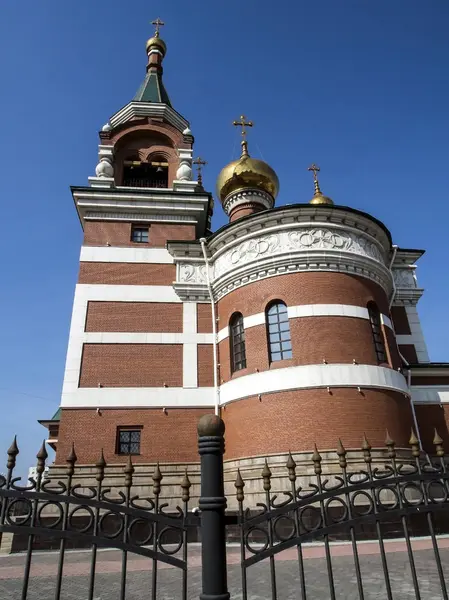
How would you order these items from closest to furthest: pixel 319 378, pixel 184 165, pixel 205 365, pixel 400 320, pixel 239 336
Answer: pixel 319 378, pixel 239 336, pixel 205 365, pixel 400 320, pixel 184 165

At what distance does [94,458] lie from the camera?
11.6 m

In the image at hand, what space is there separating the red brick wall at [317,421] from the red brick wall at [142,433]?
1.63 metres

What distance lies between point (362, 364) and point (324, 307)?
69.2 inches

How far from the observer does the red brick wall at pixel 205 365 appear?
507 inches

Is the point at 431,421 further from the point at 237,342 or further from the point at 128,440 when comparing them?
the point at 128,440

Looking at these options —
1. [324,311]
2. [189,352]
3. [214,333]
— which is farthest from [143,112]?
[324,311]

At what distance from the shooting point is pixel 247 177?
17938 mm

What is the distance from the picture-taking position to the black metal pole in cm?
288

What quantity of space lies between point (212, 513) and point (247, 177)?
16334 millimetres

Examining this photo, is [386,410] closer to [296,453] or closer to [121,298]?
[296,453]

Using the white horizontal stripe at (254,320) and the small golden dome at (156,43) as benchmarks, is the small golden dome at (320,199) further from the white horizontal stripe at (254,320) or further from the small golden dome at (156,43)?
the small golden dome at (156,43)

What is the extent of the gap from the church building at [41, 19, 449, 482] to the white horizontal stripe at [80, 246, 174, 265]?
0.05 metres

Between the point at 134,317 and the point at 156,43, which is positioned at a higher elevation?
the point at 156,43

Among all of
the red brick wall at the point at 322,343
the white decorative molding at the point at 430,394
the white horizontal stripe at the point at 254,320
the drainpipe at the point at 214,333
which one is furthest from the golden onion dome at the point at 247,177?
the white decorative molding at the point at 430,394
